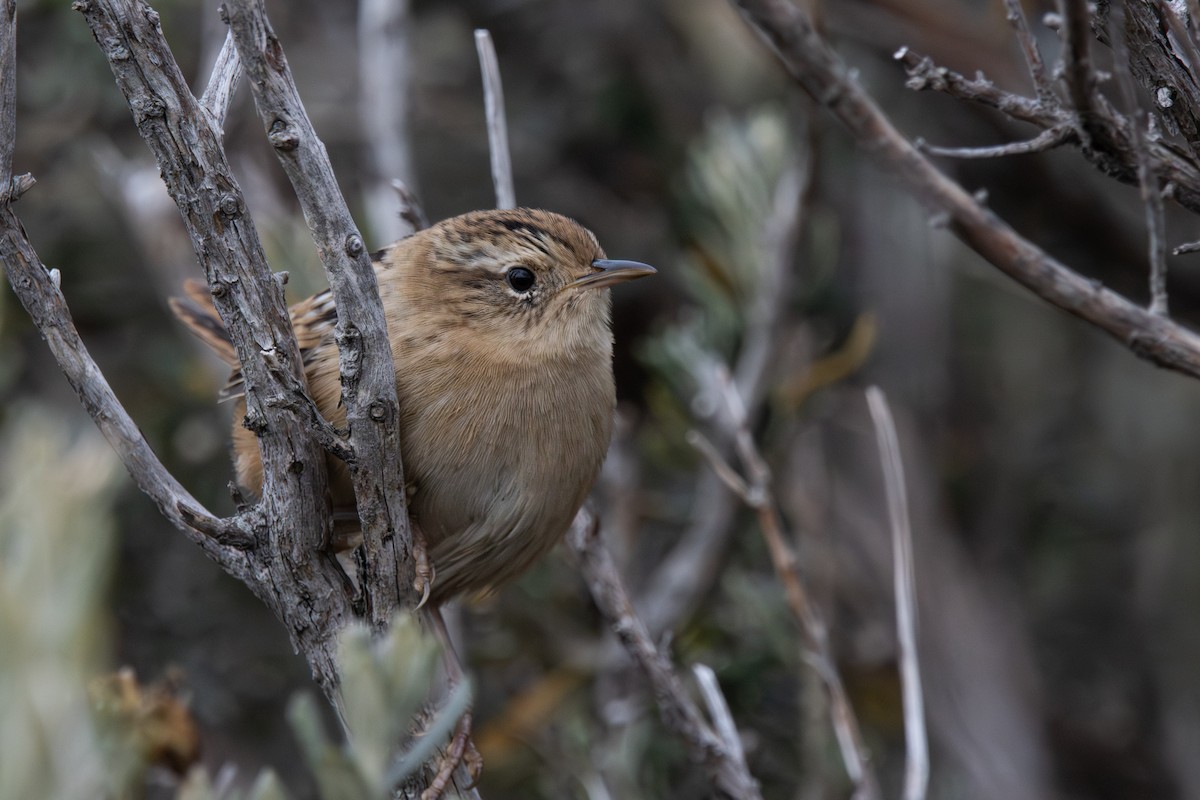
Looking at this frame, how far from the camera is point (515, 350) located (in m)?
3.57

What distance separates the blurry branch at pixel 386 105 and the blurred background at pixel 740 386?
19 millimetres

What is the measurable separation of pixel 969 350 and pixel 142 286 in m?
4.16

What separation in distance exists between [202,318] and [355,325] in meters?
2.26

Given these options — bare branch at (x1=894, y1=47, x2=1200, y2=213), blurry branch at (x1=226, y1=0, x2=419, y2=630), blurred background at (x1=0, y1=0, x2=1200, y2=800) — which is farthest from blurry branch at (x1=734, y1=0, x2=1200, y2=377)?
blurred background at (x1=0, y1=0, x2=1200, y2=800)

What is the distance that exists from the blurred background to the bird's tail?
0.32 m

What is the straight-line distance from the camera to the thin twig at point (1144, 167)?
2.18m

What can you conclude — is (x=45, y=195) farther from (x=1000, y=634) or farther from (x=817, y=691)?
(x=1000, y=634)

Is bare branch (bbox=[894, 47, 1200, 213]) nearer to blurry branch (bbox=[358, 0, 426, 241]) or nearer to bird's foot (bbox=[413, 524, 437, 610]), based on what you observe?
bird's foot (bbox=[413, 524, 437, 610])

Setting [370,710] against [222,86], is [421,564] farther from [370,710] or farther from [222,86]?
[370,710]

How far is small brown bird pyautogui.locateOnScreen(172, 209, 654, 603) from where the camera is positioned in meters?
3.25

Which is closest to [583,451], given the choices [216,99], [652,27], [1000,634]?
[216,99]

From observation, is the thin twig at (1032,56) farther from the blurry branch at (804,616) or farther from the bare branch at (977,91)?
the blurry branch at (804,616)

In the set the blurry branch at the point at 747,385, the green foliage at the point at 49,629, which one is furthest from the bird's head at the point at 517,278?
the green foliage at the point at 49,629

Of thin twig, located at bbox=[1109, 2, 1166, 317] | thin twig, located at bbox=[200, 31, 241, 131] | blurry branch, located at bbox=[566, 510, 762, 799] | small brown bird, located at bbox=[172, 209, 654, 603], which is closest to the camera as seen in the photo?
thin twig, located at bbox=[1109, 2, 1166, 317]
